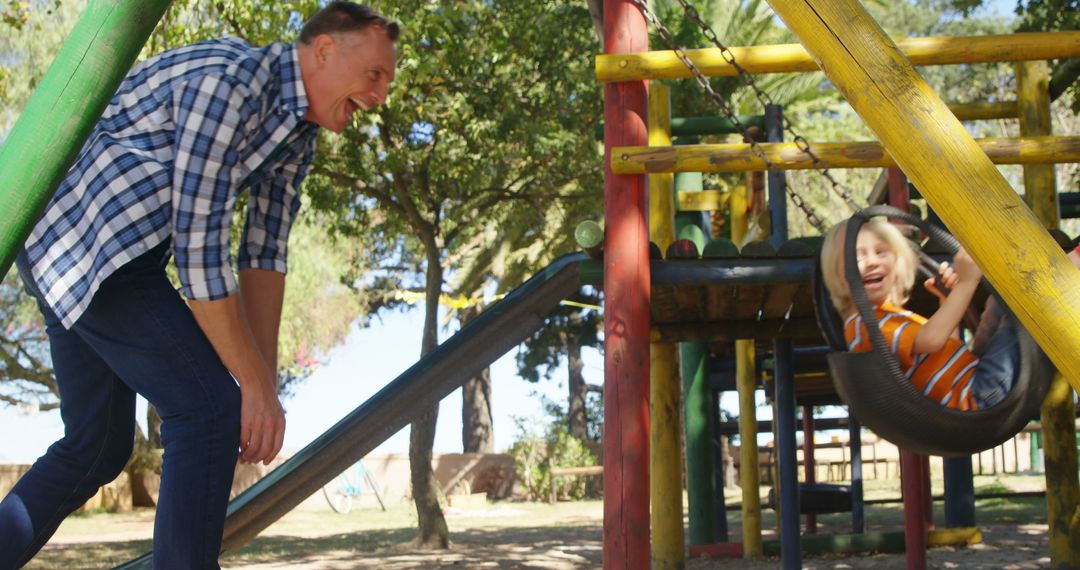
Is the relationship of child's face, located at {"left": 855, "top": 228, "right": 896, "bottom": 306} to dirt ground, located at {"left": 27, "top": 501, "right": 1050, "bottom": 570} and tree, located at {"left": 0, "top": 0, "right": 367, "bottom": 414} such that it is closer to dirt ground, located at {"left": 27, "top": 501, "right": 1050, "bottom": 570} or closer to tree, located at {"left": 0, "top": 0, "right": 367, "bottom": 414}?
dirt ground, located at {"left": 27, "top": 501, "right": 1050, "bottom": 570}

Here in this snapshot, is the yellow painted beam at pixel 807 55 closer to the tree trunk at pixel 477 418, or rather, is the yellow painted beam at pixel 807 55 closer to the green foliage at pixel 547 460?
the green foliage at pixel 547 460

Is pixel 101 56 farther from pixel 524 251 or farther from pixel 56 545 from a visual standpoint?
pixel 524 251

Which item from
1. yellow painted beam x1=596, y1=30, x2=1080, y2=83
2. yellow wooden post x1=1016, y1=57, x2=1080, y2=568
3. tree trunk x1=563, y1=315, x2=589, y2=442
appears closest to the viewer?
yellow painted beam x1=596, y1=30, x2=1080, y2=83

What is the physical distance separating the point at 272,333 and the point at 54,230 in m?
0.51

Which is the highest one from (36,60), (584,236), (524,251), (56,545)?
(36,60)

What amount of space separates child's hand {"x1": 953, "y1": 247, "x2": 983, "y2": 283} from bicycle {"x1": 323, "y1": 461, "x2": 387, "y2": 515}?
704 inches

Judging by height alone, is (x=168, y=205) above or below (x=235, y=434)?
above

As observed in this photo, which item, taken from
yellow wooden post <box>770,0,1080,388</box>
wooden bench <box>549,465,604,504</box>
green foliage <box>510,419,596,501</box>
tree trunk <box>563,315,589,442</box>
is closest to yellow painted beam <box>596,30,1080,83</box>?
yellow wooden post <box>770,0,1080,388</box>

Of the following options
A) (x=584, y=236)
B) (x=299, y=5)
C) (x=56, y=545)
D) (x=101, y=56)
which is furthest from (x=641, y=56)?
(x=56, y=545)

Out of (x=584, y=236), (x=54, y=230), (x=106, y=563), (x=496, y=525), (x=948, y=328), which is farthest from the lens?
(x=496, y=525)

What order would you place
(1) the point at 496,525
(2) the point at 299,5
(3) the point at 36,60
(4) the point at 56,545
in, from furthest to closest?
(3) the point at 36,60
(1) the point at 496,525
(4) the point at 56,545
(2) the point at 299,5

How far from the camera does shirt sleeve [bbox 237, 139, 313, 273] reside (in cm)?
229

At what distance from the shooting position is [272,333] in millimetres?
2312

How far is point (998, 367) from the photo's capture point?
2.79 metres
